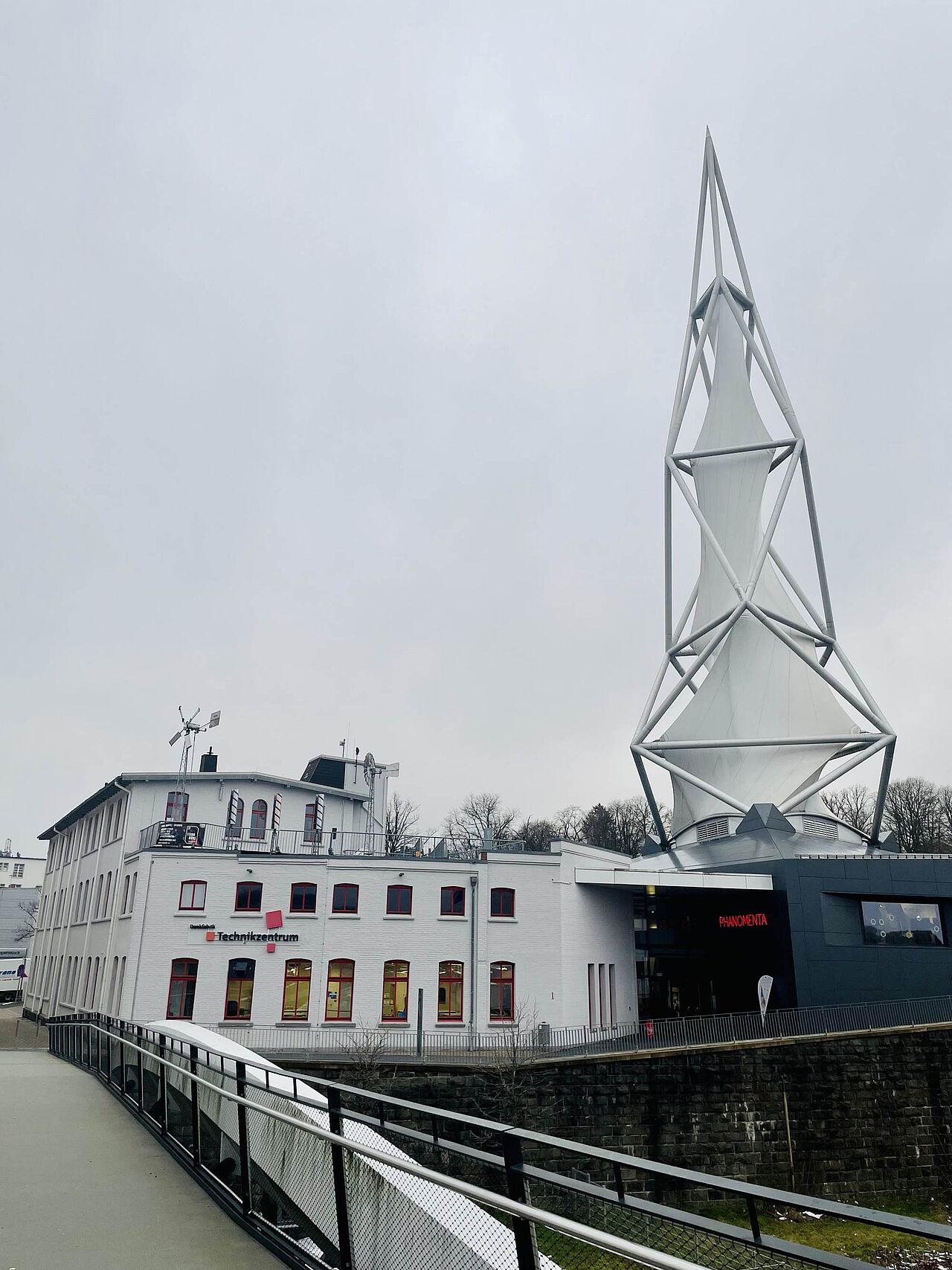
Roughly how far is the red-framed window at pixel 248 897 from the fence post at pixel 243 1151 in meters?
28.4

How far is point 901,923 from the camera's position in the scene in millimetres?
39406

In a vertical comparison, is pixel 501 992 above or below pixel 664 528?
below

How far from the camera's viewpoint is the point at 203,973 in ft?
113

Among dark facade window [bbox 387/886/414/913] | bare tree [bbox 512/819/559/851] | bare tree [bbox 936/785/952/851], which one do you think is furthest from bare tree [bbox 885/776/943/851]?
dark facade window [bbox 387/886/414/913]

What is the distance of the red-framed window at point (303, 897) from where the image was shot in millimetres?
35875

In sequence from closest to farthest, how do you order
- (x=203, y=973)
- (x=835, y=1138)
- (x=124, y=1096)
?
(x=124, y=1096) < (x=835, y=1138) < (x=203, y=973)

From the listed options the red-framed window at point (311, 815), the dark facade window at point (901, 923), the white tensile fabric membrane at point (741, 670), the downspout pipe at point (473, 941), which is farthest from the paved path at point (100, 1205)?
the white tensile fabric membrane at point (741, 670)

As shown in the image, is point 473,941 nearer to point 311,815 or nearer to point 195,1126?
point 311,815

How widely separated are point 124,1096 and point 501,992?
79.4 ft

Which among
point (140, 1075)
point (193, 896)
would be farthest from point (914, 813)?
point (140, 1075)

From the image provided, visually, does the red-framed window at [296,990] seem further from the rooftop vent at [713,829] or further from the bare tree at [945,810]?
the bare tree at [945,810]

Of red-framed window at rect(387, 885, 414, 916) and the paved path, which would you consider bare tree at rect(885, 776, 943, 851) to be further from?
the paved path

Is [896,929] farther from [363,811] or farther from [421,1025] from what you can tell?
[363,811]

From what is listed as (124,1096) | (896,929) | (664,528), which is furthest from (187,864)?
(664,528)
